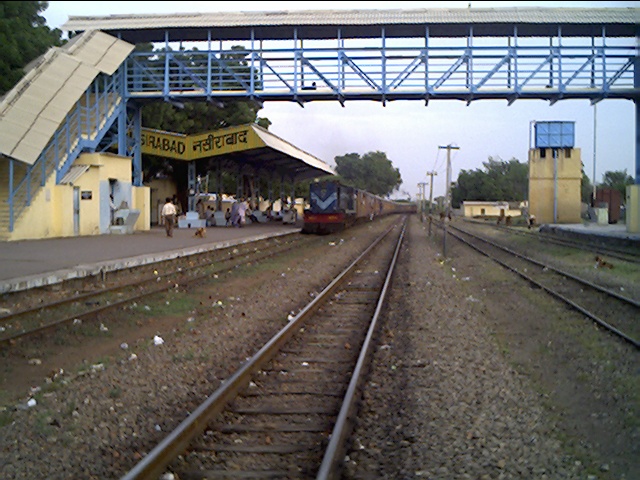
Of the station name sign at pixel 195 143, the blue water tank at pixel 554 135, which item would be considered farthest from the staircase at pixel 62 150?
the blue water tank at pixel 554 135

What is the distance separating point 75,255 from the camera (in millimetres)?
17750

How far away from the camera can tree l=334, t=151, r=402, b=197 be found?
154 meters

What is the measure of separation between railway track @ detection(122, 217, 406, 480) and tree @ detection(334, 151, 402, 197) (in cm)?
14309

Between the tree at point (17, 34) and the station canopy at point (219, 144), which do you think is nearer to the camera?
the tree at point (17, 34)

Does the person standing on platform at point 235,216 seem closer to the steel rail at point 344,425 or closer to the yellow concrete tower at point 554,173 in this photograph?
the yellow concrete tower at point 554,173

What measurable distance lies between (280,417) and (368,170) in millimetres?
150883

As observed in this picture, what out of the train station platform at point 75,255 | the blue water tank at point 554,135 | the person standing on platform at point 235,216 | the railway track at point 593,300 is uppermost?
the blue water tank at point 554,135

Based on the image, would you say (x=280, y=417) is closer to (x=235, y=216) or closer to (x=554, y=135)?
(x=235, y=216)

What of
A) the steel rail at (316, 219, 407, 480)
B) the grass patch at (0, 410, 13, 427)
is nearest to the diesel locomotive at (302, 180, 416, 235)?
the steel rail at (316, 219, 407, 480)

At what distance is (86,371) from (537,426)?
4770 millimetres

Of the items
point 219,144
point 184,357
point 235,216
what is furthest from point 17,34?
point 235,216

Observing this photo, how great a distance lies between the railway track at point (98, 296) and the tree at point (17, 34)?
416cm

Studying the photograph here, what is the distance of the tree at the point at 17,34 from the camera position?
8.01 metres

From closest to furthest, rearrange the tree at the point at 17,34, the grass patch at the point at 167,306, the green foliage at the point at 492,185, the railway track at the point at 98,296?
the tree at the point at 17,34 < the railway track at the point at 98,296 < the grass patch at the point at 167,306 < the green foliage at the point at 492,185
